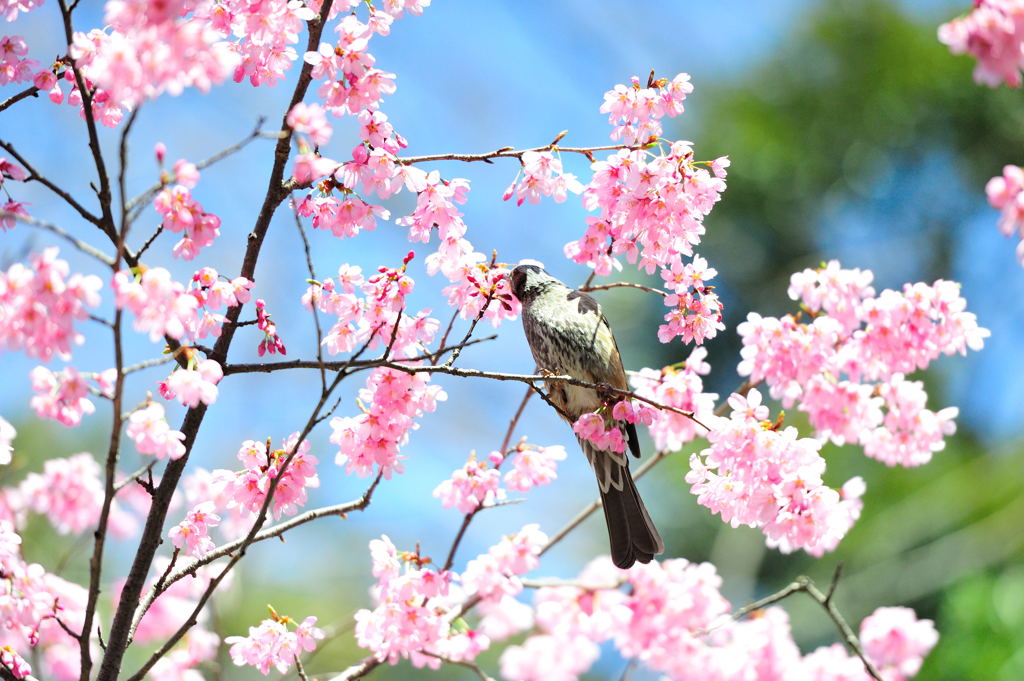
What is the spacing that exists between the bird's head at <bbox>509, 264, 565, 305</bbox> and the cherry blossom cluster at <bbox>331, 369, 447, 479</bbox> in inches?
28.8

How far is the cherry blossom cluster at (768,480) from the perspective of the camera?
5.72 feet

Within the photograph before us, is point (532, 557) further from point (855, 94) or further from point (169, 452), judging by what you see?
point (855, 94)

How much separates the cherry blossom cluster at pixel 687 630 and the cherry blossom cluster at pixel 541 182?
3.94 ft

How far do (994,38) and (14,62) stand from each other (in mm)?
1712

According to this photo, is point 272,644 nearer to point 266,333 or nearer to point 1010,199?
point 266,333

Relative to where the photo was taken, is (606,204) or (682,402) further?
(682,402)

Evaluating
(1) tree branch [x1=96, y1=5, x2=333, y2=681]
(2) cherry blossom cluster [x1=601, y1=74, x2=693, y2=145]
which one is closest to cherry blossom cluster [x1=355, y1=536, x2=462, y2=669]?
(1) tree branch [x1=96, y1=5, x2=333, y2=681]

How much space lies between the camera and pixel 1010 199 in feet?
3.83

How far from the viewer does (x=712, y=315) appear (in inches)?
73.0

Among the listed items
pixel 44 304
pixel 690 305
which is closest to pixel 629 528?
pixel 690 305

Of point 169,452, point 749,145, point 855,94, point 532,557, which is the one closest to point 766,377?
point 532,557

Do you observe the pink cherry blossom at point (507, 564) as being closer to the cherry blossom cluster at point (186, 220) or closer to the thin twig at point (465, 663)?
the thin twig at point (465, 663)

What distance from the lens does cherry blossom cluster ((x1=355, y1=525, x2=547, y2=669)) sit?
1.95m

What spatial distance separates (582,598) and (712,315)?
116 centimetres
